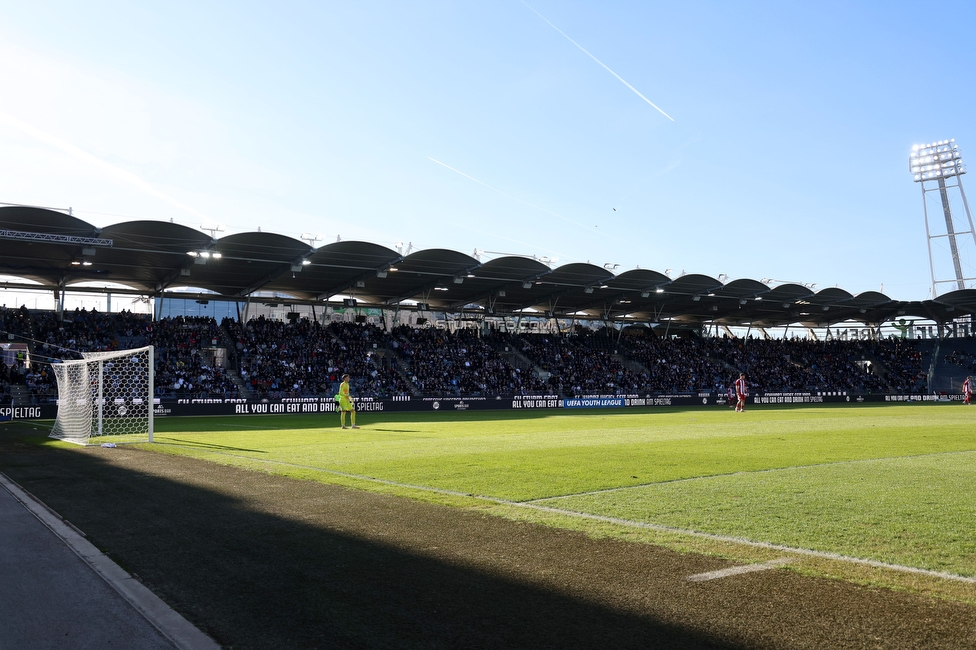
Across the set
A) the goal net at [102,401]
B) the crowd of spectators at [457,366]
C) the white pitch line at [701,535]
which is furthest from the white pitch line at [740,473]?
the crowd of spectators at [457,366]

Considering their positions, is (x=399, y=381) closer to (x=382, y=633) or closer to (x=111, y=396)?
(x=111, y=396)

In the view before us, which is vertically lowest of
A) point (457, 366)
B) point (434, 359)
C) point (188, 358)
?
point (457, 366)

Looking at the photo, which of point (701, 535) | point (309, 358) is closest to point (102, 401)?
point (701, 535)

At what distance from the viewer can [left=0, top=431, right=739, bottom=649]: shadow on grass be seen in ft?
14.3

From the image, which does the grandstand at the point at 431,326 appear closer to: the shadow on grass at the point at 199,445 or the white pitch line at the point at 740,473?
the shadow on grass at the point at 199,445

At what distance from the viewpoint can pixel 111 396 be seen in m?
24.7

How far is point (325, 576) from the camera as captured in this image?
18.7 feet

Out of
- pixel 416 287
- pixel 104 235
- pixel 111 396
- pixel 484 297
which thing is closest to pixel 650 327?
pixel 484 297

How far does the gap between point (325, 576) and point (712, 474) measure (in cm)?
763

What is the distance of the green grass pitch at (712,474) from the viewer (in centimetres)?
719

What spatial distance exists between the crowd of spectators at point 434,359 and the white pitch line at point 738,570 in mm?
33857

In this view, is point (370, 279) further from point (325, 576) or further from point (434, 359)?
point (325, 576)

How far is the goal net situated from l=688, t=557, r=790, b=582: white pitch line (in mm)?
17503

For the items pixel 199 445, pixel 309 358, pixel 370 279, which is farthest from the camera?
pixel 370 279
